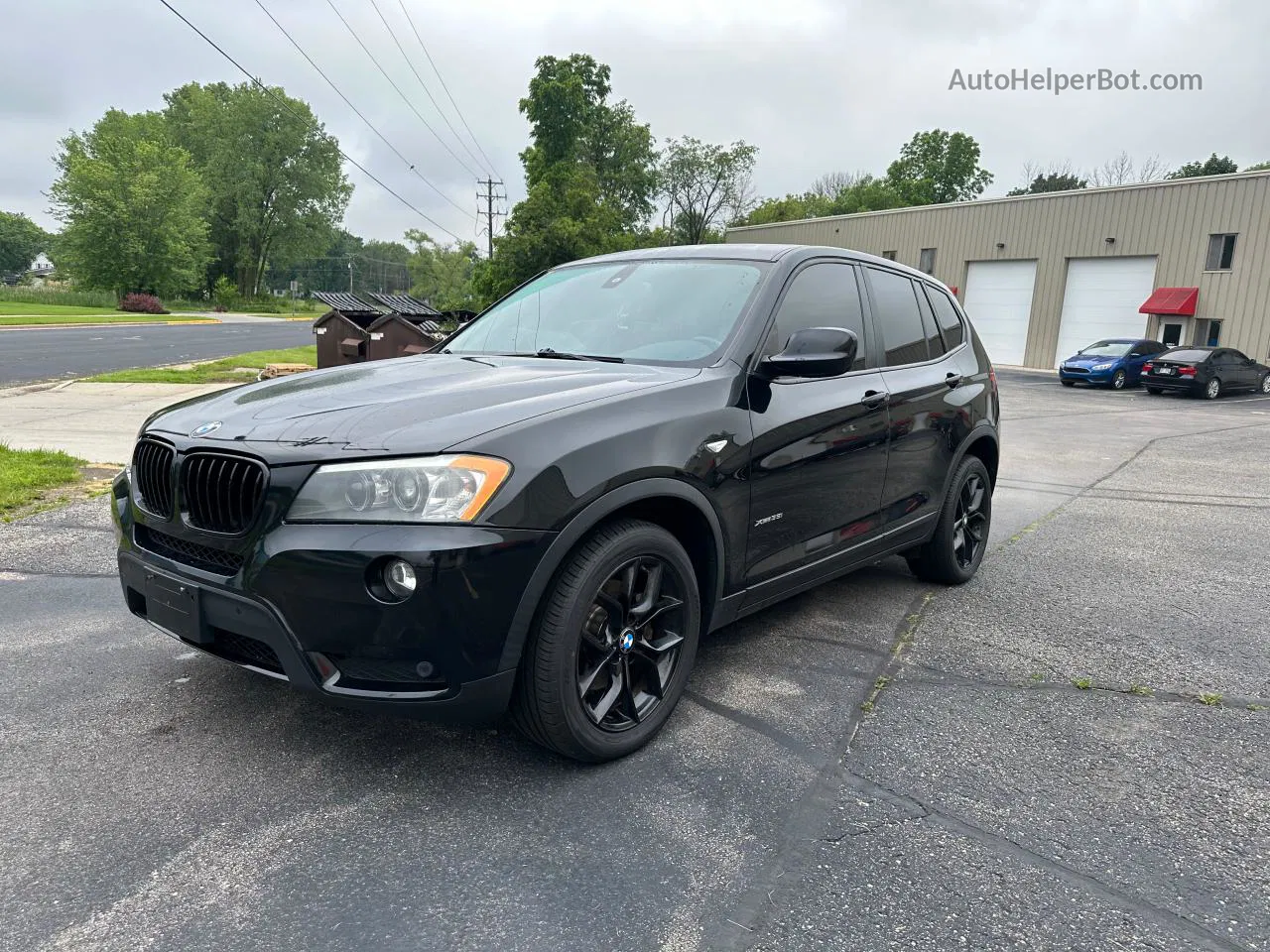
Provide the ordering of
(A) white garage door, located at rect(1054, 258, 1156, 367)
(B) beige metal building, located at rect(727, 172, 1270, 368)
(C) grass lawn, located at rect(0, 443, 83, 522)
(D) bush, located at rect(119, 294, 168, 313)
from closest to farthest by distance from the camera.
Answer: (C) grass lawn, located at rect(0, 443, 83, 522) < (B) beige metal building, located at rect(727, 172, 1270, 368) < (A) white garage door, located at rect(1054, 258, 1156, 367) < (D) bush, located at rect(119, 294, 168, 313)

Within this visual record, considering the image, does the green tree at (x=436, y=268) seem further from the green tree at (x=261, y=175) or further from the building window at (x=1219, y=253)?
the building window at (x=1219, y=253)

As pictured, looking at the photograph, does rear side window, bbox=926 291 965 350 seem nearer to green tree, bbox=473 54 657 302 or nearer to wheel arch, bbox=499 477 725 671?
wheel arch, bbox=499 477 725 671

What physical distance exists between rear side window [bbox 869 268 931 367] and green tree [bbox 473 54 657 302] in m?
30.7

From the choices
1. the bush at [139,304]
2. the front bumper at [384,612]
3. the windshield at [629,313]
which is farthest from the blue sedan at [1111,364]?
the bush at [139,304]

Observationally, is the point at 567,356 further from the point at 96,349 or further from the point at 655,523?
the point at 96,349

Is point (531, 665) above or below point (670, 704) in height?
above

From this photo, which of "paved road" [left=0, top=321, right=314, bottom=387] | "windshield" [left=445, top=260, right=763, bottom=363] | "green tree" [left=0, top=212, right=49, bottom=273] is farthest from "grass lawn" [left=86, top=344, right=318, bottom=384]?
"green tree" [left=0, top=212, right=49, bottom=273]

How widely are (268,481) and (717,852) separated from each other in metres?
1.64

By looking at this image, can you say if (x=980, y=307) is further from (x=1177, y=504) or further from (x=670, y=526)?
(x=670, y=526)

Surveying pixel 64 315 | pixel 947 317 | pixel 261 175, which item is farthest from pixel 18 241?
pixel 947 317

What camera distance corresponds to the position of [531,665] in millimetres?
2662

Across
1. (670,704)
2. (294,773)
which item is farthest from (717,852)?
(294,773)

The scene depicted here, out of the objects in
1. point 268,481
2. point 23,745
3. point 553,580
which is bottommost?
point 23,745

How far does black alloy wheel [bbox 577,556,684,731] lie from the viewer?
286cm
